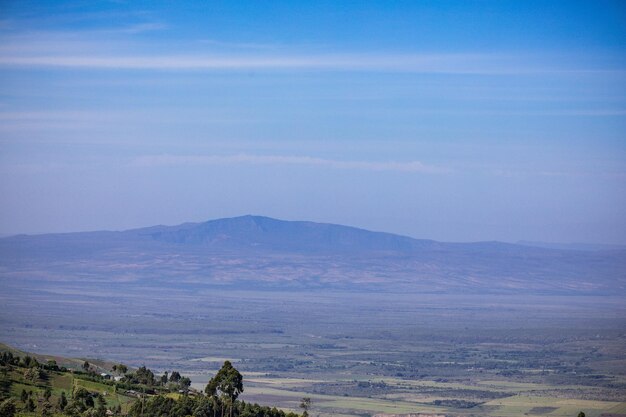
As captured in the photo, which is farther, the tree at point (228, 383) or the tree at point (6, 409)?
the tree at point (228, 383)

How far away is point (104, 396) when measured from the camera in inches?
2682

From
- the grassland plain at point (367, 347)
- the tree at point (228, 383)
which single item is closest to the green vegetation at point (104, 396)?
the tree at point (228, 383)

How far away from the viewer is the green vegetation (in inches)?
2355

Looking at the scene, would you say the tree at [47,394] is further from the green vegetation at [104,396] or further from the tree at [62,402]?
the tree at [62,402]

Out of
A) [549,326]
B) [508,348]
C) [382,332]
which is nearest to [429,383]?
[508,348]

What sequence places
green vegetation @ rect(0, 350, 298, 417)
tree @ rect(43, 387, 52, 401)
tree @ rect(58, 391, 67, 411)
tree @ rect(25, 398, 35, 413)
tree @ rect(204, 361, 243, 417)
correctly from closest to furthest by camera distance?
tree @ rect(25, 398, 35, 413) → green vegetation @ rect(0, 350, 298, 417) → tree @ rect(58, 391, 67, 411) → tree @ rect(204, 361, 243, 417) → tree @ rect(43, 387, 52, 401)

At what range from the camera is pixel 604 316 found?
177125 mm

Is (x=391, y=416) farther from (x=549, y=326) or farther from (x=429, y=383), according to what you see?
(x=549, y=326)

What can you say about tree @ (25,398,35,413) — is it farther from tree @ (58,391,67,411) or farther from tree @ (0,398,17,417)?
tree @ (0,398,17,417)

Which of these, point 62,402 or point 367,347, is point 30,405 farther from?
point 367,347

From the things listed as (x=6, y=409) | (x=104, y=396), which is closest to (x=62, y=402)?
(x=104, y=396)

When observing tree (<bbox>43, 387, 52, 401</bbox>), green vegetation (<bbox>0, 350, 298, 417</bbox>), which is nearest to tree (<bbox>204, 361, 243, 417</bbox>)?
green vegetation (<bbox>0, 350, 298, 417</bbox>)

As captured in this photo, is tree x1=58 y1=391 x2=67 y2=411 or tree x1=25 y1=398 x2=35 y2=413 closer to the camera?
tree x1=25 y1=398 x2=35 y2=413

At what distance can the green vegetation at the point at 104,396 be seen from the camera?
5981 centimetres
